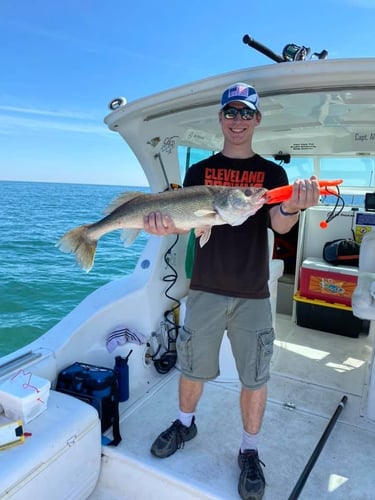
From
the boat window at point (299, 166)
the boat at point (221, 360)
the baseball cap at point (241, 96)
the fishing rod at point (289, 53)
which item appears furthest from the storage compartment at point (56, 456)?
the boat window at point (299, 166)

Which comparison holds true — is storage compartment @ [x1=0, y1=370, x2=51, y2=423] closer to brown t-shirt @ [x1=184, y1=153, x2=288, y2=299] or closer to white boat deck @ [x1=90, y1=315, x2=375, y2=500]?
white boat deck @ [x1=90, y1=315, x2=375, y2=500]

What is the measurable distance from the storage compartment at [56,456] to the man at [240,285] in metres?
0.43

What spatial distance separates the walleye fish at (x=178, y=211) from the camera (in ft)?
5.95

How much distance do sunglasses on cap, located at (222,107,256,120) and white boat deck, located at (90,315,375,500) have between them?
6.53 feet

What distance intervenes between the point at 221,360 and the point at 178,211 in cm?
169

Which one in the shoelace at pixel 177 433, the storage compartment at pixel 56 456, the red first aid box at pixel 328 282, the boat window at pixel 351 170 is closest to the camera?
the storage compartment at pixel 56 456

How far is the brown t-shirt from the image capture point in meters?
2.09

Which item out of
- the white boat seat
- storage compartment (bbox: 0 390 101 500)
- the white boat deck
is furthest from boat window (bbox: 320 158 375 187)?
storage compartment (bbox: 0 390 101 500)

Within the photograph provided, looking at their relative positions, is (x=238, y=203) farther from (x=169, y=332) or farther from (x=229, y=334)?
(x=169, y=332)

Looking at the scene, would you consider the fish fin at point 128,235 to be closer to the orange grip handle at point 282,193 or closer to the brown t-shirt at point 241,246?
the brown t-shirt at point 241,246

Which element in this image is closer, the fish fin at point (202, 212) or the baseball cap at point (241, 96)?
the fish fin at point (202, 212)

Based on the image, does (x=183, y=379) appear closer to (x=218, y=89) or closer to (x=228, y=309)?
(x=228, y=309)

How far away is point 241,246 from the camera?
82.7 inches

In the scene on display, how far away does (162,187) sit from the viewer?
353cm
